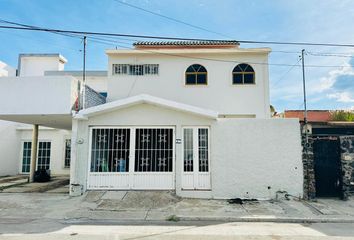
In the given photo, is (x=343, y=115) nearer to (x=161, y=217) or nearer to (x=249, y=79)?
(x=249, y=79)

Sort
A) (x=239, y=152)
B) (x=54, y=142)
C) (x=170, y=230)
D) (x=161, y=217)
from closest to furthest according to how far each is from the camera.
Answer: (x=170, y=230), (x=161, y=217), (x=239, y=152), (x=54, y=142)

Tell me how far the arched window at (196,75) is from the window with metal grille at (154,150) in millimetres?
4936

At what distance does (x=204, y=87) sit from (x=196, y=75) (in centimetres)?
87

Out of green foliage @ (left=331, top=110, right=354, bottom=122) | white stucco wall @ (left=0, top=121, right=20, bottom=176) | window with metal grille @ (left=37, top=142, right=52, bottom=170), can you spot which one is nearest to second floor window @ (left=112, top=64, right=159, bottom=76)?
window with metal grille @ (left=37, top=142, right=52, bottom=170)

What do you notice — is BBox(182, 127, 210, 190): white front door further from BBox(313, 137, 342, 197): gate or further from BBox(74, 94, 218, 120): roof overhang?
BBox(313, 137, 342, 197): gate

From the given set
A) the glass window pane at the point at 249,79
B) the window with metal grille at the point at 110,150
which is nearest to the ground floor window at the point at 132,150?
the window with metal grille at the point at 110,150

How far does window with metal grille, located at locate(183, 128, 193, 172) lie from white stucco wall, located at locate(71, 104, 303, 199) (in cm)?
22

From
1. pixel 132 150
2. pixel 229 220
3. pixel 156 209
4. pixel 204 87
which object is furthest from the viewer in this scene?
pixel 204 87

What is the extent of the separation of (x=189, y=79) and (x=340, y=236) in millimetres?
10240

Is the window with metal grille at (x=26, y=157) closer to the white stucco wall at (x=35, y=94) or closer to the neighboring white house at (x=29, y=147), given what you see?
the neighboring white house at (x=29, y=147)

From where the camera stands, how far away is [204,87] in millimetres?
14188

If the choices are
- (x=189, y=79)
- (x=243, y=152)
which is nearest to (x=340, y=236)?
(x=243, y=152)

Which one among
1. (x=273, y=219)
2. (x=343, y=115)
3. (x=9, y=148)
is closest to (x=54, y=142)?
(x=9, y=148)

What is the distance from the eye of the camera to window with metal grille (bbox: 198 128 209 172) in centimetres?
1010
